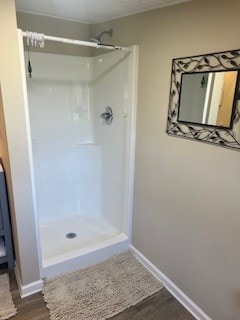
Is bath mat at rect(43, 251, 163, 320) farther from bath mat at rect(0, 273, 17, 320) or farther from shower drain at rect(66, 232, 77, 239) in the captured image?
shower drain at rect(66, 232, 77, 239)

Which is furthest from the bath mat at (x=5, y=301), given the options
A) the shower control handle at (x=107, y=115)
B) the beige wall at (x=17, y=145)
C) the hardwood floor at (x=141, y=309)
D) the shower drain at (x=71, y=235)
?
the shower control handle at (x=107, y=115)

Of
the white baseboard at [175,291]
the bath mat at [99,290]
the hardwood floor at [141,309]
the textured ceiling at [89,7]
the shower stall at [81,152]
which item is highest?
the textured ceiling at [89,7]

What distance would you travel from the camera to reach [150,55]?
1795 mm

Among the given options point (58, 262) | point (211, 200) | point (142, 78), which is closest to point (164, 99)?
point (142, 78)

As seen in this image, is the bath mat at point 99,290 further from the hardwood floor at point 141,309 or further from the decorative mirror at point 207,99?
the decorative mirror at point 207,99

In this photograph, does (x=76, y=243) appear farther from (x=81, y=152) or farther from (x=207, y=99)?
(x=207, y=99)

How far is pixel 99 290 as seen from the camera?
190 centimetres

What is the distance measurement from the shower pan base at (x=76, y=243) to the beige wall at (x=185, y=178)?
35 centimetres

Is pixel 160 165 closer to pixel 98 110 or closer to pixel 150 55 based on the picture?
pixel 150 55

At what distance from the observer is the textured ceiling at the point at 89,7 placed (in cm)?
164

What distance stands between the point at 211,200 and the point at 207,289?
63 cm

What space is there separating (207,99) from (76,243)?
1.82 m

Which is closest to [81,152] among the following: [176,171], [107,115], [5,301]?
[107,115]

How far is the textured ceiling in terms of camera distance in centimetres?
164
